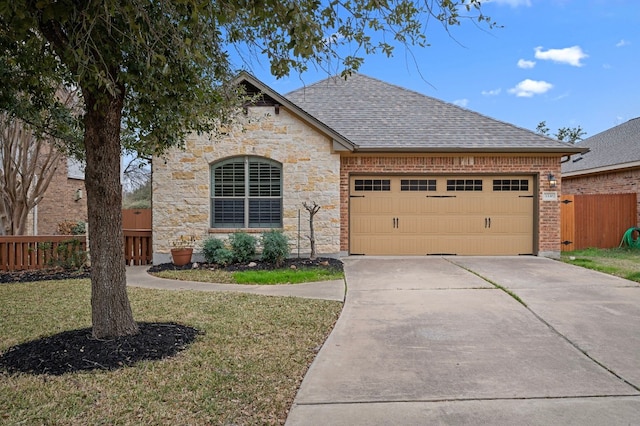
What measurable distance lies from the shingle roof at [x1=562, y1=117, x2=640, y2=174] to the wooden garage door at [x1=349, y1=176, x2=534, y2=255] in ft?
21.6

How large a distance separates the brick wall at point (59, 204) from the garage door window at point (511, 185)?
15379 millimetres

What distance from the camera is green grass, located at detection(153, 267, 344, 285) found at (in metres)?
8.83

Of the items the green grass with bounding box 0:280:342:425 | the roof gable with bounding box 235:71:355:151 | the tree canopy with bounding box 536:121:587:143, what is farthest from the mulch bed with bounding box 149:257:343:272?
the tree canopy with bounding box 536:121:587:143

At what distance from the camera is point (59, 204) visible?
18156 mm

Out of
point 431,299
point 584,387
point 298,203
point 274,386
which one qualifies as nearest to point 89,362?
point 274,386

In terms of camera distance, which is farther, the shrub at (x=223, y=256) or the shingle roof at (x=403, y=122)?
the shingle roof at (x=403, y=122)

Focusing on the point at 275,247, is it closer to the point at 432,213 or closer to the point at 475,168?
the point at 432,213

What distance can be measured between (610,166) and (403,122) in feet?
28.8

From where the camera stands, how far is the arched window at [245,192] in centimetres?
1136

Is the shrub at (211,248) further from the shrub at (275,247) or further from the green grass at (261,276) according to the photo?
the shrub at (275,247)

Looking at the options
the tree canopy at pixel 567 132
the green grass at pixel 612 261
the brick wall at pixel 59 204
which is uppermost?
the tree canopy at pixel 567 132

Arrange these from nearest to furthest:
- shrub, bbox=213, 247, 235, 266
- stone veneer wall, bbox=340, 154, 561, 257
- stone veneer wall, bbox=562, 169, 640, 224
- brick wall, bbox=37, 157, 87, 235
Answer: shrub, bbox=213, 247, 235, 266, stone veneer wall, bbox=340, 154, 561, 257, stone veneer wall, bbox=562, 169, 640, 224, brick wall, bbox=37, 157, 87, 235

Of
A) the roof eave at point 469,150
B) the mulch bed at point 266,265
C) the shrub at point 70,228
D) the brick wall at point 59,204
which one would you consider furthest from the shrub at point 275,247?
the shrub at point 70,228

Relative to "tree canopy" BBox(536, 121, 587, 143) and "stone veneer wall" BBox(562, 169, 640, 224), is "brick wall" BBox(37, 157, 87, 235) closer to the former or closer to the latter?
"stone veneer wall" BBox(562, 169, 640, 224)
